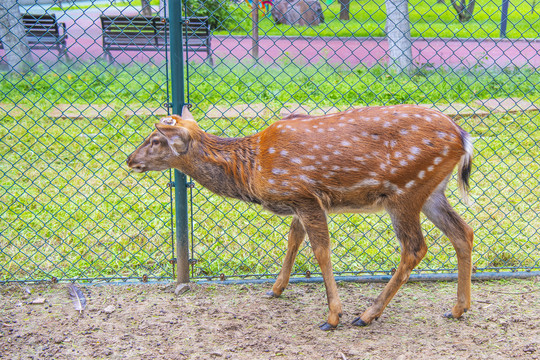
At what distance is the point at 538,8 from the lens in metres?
19.0

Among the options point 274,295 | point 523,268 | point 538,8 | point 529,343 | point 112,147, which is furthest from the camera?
point 538,8

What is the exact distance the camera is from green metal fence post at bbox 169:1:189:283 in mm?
3777

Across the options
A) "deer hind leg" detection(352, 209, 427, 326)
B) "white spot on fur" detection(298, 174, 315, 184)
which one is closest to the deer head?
"white spot on fur" detection(298, 174, 315, 184)

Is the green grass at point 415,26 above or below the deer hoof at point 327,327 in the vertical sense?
above

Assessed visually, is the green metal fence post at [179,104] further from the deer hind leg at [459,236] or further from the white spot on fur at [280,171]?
the deer hind leg at [459,236]

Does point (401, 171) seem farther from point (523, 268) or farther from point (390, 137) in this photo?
point (523, 268)

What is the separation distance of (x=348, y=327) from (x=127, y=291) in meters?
1.59

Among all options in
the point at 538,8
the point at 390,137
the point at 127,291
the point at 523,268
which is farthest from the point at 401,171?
the point at 538,8

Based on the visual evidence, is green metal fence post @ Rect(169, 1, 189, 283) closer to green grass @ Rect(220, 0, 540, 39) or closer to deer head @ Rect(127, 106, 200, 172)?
deer head @ Rect(127, 106, 200, 172)

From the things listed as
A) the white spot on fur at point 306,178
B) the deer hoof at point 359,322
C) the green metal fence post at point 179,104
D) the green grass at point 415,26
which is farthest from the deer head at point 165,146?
the green grass at point 415,26

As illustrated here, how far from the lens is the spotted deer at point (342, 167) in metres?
3.51

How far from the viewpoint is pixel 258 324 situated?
3.74 meters

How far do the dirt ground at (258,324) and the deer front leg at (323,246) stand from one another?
4.0 inches

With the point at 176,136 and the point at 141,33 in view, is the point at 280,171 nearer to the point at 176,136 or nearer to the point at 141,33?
the point at 176,136
